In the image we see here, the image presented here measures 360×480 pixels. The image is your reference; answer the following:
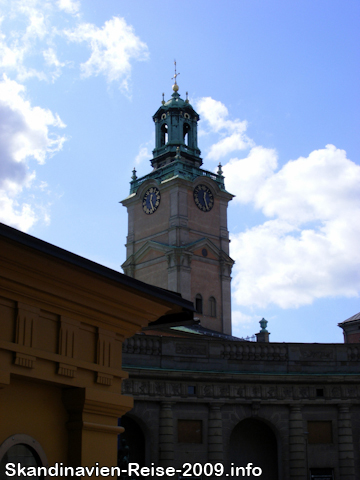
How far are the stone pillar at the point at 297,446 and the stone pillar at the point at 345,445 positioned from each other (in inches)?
70.9

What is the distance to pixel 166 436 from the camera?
31.2m

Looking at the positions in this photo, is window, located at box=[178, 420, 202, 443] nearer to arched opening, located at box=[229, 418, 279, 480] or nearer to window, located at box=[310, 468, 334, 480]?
arched opening, located at box=[229, 418, 279, 480]

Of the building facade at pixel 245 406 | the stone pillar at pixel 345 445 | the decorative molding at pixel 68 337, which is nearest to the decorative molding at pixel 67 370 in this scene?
the decorative molding at pixel 68 337

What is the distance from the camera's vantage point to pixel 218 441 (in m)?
32.0

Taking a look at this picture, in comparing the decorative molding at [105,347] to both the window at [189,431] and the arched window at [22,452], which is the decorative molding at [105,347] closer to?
the arched window at [22,452]

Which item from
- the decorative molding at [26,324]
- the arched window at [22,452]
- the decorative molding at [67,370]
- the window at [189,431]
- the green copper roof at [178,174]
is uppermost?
the green copper roof at [178,174]

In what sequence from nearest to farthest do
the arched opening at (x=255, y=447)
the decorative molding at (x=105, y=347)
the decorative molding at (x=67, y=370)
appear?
the decorative molding at (x=67, y=370)
the decorative molding at (x=105, y=347)
the arched opening at (x=255, y=447)

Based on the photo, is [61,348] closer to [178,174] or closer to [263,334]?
[263,334]

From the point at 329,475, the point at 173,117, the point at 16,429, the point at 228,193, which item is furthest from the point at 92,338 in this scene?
the point at 173,117

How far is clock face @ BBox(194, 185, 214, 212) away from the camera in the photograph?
8119 centimetres

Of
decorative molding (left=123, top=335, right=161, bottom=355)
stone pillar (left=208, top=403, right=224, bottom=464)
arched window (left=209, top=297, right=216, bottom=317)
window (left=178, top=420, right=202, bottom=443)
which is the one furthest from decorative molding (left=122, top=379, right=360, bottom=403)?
arched window (left=209, top=297, right=216, bottom=317)

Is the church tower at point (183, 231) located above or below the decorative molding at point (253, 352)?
above

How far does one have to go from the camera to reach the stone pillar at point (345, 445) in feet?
107

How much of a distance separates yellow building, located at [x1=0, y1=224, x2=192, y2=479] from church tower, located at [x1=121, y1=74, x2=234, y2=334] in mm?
63326
